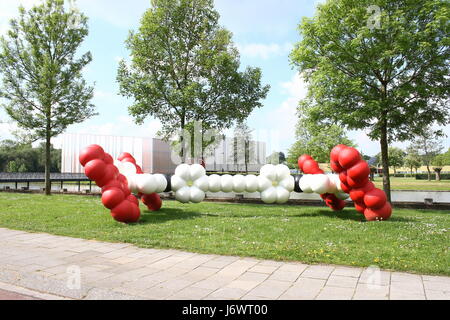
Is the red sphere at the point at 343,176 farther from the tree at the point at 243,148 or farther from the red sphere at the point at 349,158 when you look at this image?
the tree at the point at 243,148

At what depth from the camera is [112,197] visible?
401 inches

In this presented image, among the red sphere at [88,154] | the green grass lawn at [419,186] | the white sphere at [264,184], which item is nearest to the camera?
the red sphere at [88,154]

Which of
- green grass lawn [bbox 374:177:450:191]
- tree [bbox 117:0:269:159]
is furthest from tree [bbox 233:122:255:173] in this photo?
tree [bbox 117:0:269:159]

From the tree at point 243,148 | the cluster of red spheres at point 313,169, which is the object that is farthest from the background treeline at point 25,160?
the cluster of red spheres at point 313,169

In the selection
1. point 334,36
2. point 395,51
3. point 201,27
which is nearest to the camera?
point 395,51

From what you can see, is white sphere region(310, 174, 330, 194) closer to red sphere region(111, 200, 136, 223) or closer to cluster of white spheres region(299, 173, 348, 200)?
cluster of white spheres region(299, 173, 348, 200)

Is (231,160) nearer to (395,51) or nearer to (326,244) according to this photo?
(395,51)

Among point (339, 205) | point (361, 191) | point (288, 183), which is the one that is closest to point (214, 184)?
point (288, 183)

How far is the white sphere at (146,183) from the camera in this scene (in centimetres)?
1178

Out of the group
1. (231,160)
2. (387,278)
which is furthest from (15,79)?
(231,160)

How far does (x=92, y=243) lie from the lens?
27.1ft

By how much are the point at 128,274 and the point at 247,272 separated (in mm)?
2080

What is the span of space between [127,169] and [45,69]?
13.2 meters

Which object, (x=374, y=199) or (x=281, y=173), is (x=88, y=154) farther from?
(x=374, y=199)
